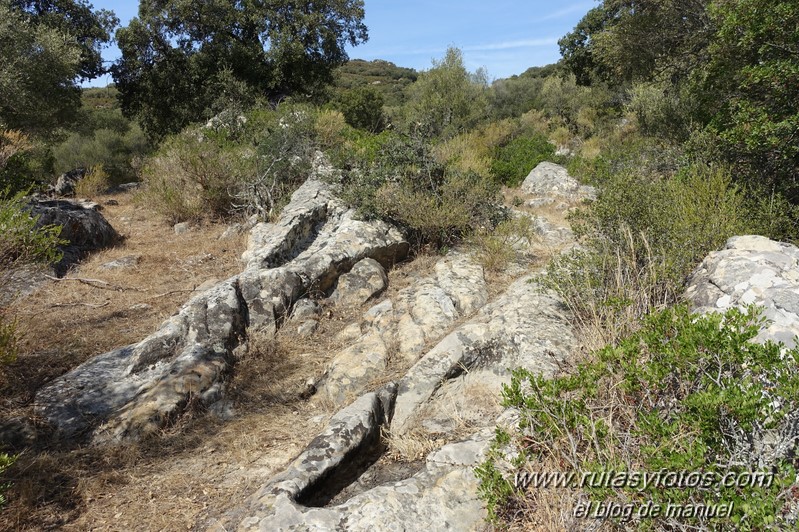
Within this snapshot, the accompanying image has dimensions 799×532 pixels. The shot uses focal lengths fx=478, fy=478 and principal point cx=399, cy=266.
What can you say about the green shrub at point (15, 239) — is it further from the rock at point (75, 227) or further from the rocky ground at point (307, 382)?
the rock at point (75, 227)

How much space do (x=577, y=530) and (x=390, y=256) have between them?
200 inches

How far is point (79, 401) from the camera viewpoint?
4.46 metres

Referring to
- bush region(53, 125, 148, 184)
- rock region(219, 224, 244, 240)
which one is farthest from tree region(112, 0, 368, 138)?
rock region(219, 224, 244, 240)

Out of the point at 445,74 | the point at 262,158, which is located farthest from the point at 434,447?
the point at 445,74

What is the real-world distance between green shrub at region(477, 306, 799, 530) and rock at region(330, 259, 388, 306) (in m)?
3.55

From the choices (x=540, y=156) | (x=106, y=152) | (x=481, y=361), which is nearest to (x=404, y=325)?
(x=481, y=361)

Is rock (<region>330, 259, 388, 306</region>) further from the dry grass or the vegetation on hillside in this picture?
the vegetation on hillside

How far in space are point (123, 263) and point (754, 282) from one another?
890cm

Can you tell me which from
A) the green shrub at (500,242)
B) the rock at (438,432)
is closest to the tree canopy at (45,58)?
the green shrub at (500,242)

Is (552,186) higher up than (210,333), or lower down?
higher up

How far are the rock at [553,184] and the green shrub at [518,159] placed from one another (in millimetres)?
606

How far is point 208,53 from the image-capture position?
18.6 meters

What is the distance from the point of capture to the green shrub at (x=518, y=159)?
1328 cm

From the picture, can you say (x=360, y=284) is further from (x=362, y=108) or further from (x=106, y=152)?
(x=106, y=152)
